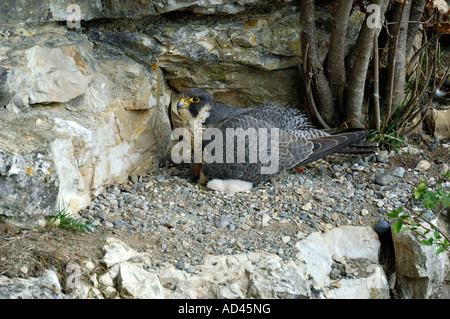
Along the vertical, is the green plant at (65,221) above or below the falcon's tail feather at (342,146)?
below

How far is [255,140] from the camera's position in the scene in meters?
5.09

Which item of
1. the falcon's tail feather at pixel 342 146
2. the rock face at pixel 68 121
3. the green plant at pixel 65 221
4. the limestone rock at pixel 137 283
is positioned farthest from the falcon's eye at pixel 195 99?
the limestone rock at pixel 137 283

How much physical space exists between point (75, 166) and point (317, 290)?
6.91 ft

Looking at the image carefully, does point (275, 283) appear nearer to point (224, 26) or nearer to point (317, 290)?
point (317, 290)

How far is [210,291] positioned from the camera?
3896 mm

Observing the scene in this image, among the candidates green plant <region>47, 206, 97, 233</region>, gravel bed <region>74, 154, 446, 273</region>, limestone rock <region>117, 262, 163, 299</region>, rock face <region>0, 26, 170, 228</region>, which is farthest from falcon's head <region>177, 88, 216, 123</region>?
limestone rock <region>117, 262, 163, 299</region>

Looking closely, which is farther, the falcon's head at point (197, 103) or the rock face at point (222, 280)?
the falcon's head at point (197, 103)

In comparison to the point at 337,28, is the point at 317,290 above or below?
below

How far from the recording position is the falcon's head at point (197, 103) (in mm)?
5242

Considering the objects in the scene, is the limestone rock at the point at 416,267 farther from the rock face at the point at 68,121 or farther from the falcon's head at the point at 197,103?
the rock face at the point at 68,121

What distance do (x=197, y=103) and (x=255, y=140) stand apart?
2.18ft

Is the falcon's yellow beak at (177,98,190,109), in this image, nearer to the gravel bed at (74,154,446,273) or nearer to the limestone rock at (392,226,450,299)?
the gravel bed at (74,154,446,273)

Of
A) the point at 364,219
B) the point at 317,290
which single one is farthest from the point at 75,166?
the point at 364,219

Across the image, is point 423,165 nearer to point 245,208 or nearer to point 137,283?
point 245,208
